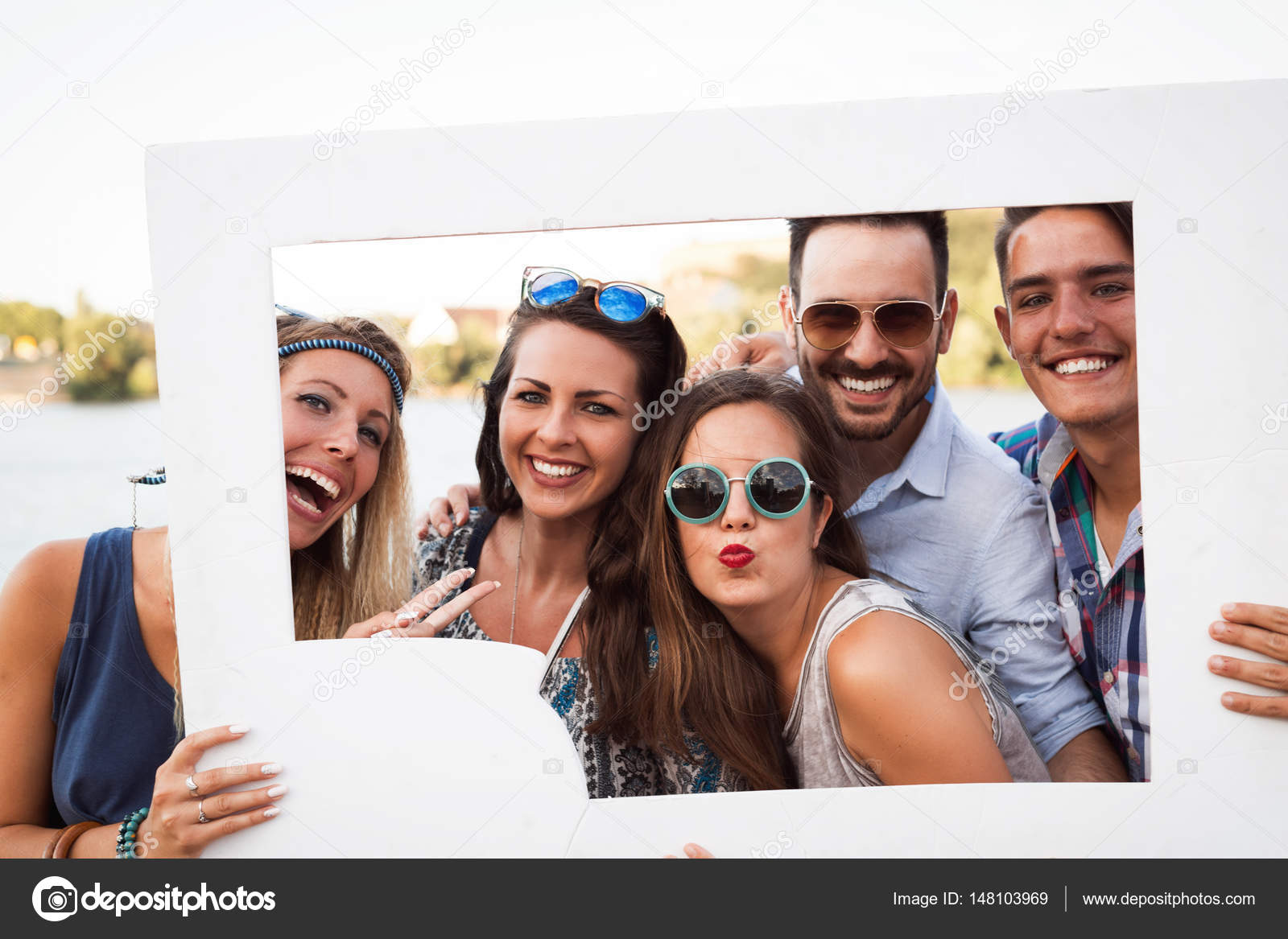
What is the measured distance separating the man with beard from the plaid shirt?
2.2 inches

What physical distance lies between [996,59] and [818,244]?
1206mm

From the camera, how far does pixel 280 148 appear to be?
308cm

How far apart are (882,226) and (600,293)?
40.0 inches

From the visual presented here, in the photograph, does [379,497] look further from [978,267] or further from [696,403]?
[978,267]

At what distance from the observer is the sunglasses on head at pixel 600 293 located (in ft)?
9.68

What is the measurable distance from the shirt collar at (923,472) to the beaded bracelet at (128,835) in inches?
115

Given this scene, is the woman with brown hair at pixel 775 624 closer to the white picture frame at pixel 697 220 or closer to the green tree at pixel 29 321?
the white picture frame at pixel 697 220

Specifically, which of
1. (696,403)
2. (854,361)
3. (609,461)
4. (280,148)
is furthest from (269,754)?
(854,361)

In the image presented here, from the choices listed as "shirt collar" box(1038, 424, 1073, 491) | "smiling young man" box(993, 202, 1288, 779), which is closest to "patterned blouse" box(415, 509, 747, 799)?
"smiling young man" box(993, 202, 1288, 779)

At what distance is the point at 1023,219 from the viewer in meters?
2.94

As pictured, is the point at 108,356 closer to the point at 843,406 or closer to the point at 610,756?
the point at 610,756

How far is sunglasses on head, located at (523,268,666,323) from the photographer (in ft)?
9.68

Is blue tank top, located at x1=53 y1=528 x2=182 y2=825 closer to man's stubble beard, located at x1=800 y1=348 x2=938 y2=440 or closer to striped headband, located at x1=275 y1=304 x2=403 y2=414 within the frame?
striped headband, located at x1=275 y1=304 x2=403 y2=414
